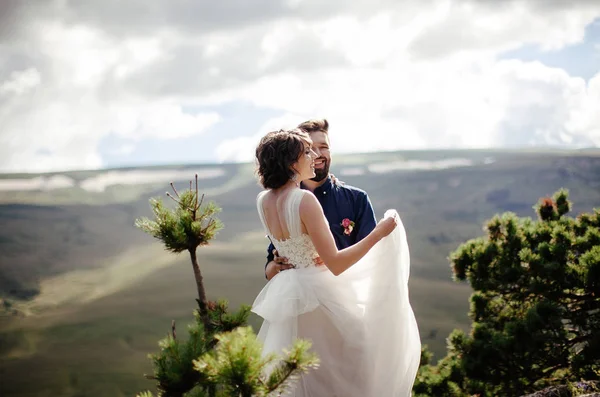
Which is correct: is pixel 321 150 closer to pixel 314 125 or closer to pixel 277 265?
pixel 314 125

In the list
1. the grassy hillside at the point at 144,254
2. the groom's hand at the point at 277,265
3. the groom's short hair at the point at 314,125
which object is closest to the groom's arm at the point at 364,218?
the groom's short hair at the point at 314,125

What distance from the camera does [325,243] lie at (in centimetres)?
259

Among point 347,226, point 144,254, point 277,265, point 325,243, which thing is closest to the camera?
point 325,243

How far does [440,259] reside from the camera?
3042 cm

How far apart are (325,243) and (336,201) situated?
0.93 metres

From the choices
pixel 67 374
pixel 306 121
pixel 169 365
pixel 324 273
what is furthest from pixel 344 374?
pixel 67 374

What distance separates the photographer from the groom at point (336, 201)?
11.1 feet

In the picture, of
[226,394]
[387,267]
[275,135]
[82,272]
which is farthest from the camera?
[82,272]

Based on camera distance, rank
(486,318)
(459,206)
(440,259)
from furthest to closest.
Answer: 1. (459,206)
2. (440,259)
3. (486,318)

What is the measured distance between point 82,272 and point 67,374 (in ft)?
23.7

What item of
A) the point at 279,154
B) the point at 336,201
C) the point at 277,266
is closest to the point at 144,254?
the point at 336,201

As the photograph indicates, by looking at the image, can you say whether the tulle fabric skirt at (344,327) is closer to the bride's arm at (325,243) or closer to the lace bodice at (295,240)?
the lace bodice at (295,240)

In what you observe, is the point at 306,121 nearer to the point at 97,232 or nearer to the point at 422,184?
the point at 97,232

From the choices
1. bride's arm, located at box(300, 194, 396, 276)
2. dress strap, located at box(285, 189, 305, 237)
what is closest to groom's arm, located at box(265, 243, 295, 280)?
dress strap, located at box(285, 189, 305, 237)
